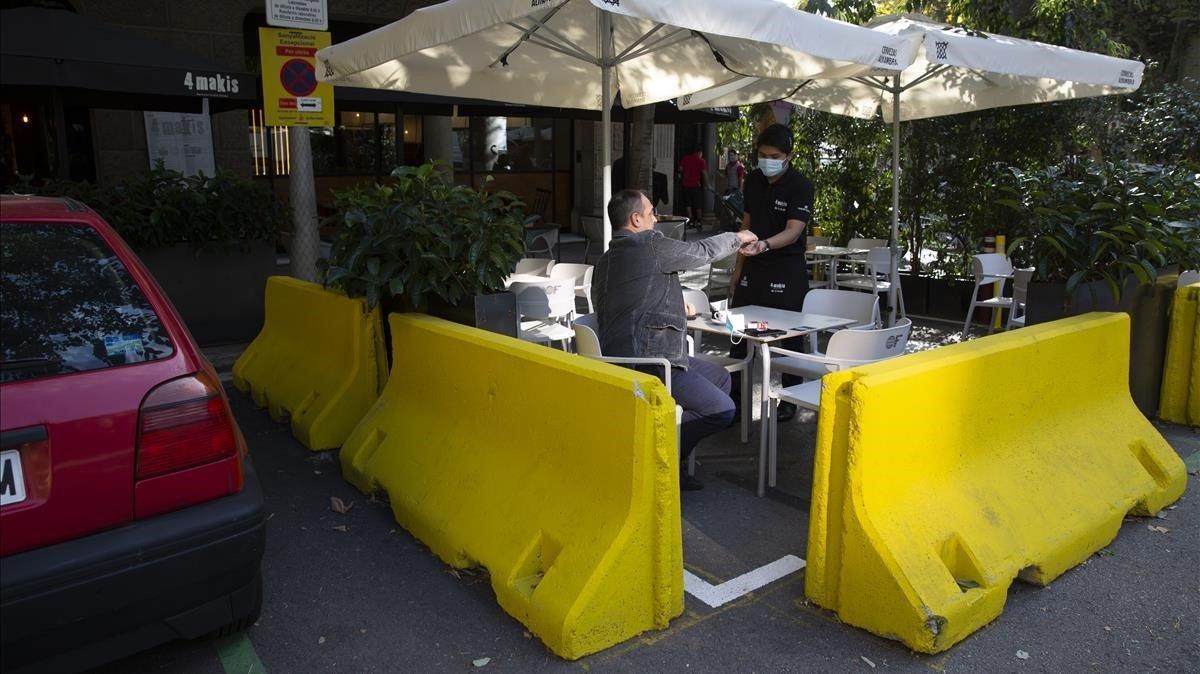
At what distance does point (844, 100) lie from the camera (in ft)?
27.6

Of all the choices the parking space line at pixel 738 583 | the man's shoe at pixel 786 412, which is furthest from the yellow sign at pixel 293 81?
the parking space line at pixel 738 583

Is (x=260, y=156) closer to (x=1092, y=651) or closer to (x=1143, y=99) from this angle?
(x=1143, y=99)

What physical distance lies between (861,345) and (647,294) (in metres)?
1.14

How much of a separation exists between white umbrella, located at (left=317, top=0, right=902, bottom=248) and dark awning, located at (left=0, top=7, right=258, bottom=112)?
6.43 ft

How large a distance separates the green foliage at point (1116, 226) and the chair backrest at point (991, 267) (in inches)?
87.7

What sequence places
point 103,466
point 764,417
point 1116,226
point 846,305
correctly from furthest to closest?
point 846,305, point 1116,226, point 764,417, point 103,466

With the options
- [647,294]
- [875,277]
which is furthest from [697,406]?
[875,277]

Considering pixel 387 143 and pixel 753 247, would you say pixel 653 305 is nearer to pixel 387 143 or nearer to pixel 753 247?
pixel 753 247

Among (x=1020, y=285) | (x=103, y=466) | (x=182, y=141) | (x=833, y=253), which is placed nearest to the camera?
(x=103, y=466)

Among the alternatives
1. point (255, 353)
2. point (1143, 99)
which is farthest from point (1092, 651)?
point (1143, 99)

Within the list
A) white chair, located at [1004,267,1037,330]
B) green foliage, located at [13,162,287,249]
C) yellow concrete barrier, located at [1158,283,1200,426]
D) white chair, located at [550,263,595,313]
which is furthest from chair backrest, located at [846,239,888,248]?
green foliage, located at [13,162,287,249]

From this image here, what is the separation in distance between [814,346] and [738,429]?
0.81 meters

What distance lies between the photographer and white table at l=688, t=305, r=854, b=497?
15.3ft

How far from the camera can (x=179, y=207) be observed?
7832mm
